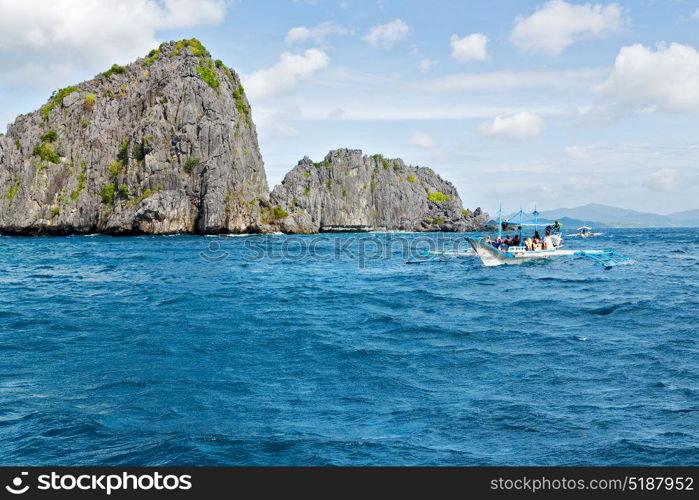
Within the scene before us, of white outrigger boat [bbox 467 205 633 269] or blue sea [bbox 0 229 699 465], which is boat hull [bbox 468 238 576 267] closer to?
white outrigger boat [bbox 467 205 633 269]

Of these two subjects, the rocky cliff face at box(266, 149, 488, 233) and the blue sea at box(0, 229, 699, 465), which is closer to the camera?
the blue sea at box(0, 229, 699, 465)

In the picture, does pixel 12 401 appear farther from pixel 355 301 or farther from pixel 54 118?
pixel 54 118

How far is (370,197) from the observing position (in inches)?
6614

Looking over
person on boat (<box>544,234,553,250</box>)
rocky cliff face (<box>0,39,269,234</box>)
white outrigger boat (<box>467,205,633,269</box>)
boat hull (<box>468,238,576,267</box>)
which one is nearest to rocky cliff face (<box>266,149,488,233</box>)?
rocky cliff face (<box>0,39,269,234</box>)

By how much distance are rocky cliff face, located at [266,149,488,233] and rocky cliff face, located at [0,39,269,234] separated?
35730mm

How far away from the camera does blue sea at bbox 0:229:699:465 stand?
9.28m

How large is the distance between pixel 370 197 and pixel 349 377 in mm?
155819

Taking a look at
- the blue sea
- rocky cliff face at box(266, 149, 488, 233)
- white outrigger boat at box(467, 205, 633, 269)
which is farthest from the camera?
rocky cliff face at box(266, 149, 488, 233)

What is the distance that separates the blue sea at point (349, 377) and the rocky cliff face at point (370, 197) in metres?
120

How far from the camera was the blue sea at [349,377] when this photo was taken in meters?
9.28

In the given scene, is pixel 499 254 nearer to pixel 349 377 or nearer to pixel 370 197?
pixel 349 377

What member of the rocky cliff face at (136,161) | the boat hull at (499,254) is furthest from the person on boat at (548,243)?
the rocky cliff face at (136,161)

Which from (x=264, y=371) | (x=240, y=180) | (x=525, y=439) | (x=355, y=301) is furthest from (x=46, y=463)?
(x=240, y=180)

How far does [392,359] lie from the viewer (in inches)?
606
